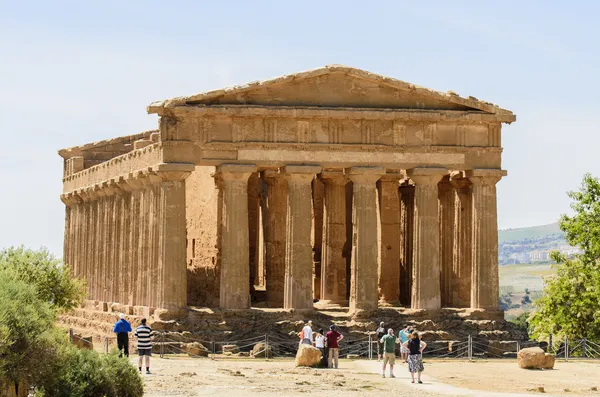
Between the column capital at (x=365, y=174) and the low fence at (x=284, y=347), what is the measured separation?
6512 millimetres

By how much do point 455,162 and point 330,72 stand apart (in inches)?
255

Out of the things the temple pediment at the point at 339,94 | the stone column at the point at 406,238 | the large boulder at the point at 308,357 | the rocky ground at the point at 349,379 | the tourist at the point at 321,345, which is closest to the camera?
the rocky ground at the point at 349,379

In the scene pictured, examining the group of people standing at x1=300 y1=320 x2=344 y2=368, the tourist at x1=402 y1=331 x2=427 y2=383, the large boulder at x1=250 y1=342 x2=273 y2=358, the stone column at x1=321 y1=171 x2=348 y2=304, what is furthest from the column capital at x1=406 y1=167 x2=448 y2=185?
the tourist at x1=402 y1=331 x2=427 y2=383

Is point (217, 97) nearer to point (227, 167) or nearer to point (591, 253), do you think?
point (227, 167)

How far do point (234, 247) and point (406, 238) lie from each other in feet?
41.2

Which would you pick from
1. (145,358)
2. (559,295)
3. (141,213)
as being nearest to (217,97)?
(141,213)

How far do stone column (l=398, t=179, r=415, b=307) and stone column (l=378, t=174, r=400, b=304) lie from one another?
1500 millimetres

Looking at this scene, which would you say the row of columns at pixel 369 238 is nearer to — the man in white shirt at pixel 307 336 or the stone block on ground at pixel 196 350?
the stone block on ground at pixel 196 350

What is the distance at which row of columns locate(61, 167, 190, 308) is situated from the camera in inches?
2379

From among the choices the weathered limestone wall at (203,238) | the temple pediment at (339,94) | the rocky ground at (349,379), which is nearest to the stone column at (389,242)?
the temple pediment at (339,94)

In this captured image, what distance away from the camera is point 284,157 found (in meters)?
61.3

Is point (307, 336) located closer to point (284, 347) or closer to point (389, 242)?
point (284, 347)

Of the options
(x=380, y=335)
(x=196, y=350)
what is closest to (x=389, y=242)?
(x=380, y=335)

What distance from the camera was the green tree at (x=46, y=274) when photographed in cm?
5447
